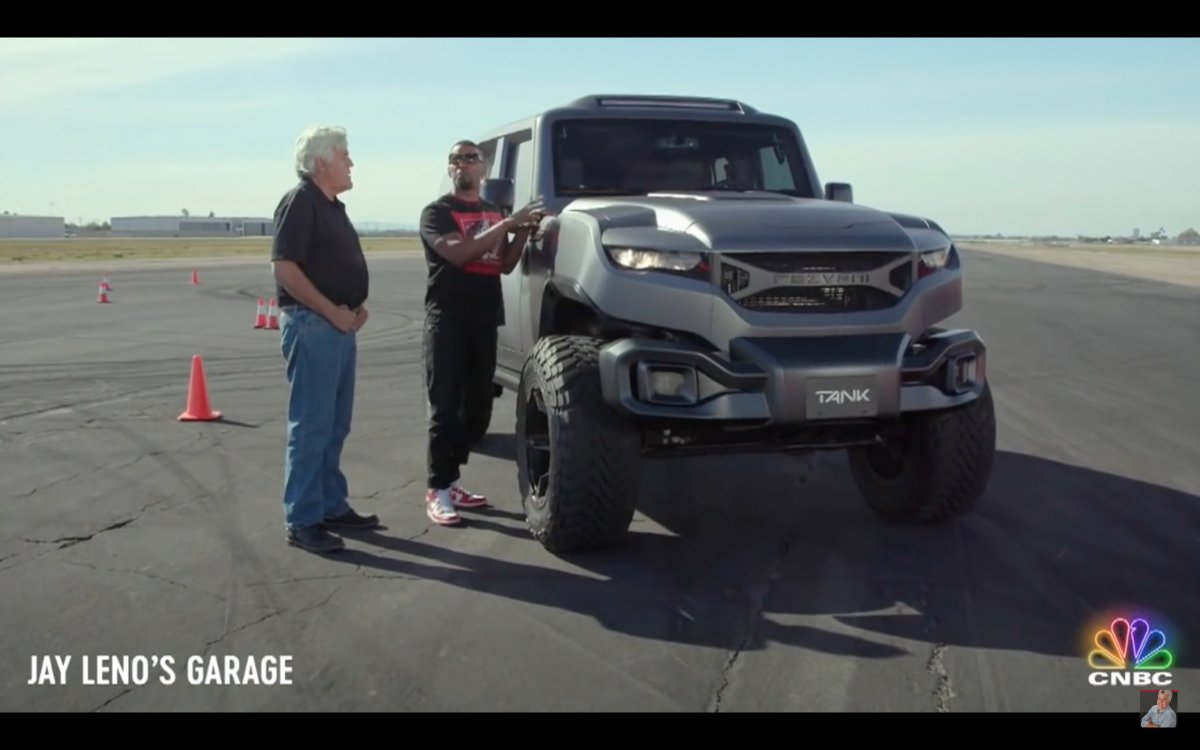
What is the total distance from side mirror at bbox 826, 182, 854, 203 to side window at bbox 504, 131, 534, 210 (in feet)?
6.15

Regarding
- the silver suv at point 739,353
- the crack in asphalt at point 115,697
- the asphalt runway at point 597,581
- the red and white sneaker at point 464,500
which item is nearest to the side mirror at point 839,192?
the silver suv at point 739,353

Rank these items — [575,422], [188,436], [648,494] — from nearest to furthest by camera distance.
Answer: [575,422] → [648,494] → [188,436]

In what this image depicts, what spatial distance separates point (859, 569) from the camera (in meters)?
4.86

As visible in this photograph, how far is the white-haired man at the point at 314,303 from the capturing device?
16.5ft

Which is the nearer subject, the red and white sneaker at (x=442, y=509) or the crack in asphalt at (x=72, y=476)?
the red and white sneaker at (x=442, y=509)

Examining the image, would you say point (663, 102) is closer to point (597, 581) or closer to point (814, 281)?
point (814, 281)

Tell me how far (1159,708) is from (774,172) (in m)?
4.13

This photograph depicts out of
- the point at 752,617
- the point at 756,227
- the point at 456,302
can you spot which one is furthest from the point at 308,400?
the point at 752,617

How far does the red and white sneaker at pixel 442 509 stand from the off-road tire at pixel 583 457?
821 millimetres

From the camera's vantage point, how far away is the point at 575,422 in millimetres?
4723

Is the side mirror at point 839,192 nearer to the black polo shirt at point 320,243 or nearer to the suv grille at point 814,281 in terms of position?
the suv grille at point 814,281
